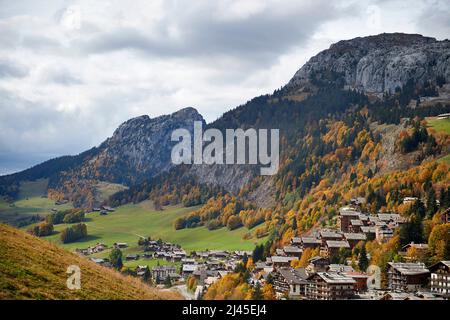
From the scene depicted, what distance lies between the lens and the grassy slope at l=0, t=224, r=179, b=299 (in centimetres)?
3447

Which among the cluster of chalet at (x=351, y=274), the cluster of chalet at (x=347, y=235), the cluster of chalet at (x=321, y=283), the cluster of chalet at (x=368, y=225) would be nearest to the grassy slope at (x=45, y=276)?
the cluster of chalet at (x=321, y=283)

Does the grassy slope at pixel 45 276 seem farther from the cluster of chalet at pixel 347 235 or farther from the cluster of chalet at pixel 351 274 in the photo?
the cluster of chalet at pixel 347 235

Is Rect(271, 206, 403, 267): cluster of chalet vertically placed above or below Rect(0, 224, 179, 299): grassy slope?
below

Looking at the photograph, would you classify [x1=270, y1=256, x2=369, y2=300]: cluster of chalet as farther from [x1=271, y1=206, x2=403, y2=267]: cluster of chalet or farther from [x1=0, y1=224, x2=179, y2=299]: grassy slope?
[x1=0, y1=224, x2=179, y2=299]: grassy slope

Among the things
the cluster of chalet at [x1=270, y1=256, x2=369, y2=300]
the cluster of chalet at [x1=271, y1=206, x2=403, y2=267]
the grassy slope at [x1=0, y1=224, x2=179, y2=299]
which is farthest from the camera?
the cluster of chalet at [x1=271, y1=206, x2=403, y2=267]

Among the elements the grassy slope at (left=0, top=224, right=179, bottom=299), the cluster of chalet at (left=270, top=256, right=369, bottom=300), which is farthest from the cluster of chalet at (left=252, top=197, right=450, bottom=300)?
the grassy slope at (left=0, top=224, right=179, bottom=299)

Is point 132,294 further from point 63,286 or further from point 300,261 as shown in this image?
point 300,261

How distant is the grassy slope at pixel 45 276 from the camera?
34469 millimetres

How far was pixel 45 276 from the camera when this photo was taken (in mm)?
38312

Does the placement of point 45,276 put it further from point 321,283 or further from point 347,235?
point 347,235

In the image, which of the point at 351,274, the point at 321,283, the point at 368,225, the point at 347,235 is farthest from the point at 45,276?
the point at 368,225
